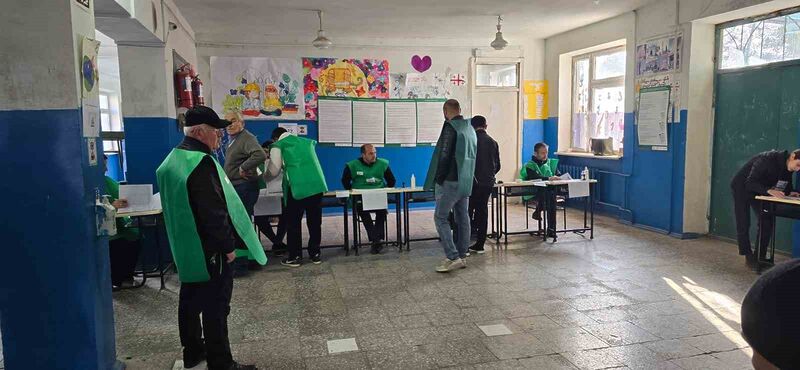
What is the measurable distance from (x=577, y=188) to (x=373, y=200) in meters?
2.44

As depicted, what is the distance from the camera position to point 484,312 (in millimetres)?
3781

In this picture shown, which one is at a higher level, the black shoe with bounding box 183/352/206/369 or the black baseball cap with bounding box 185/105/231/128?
the black baseball cap with bounding box 185/105/231/128

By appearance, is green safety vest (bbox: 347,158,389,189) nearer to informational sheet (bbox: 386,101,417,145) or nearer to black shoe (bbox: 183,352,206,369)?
informational sheet (bbox: 386,101,417,145)

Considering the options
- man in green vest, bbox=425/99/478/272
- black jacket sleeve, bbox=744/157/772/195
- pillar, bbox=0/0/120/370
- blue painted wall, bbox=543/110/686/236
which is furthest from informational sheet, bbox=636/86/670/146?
pillar, bbox=0/0/120/370

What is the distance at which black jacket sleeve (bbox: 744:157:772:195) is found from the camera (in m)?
4.79

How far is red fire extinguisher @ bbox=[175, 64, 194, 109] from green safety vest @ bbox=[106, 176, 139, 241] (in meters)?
1.47

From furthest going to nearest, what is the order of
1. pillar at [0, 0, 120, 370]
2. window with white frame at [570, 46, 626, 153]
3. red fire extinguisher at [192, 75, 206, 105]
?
1. window with white frame at [570, 46, 626, 153]
2. red fire extinguisher at [192, 75, 206, 105]
3. pillar at [0, 0, 120, 370]

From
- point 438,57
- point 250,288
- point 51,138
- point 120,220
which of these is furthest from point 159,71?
point 438,57

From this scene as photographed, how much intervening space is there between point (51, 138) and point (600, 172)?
707 centimetres

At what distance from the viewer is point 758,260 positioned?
4727 mm

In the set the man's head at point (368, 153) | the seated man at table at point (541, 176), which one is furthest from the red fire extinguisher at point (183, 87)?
the seated man at table at point (541, 176)

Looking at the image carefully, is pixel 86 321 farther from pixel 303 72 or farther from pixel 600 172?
pixel 600 172

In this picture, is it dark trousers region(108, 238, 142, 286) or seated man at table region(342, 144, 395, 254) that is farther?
seated man at table region(342, 144, 395, 254)

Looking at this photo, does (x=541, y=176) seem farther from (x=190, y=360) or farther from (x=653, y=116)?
(x=190, y=360)
